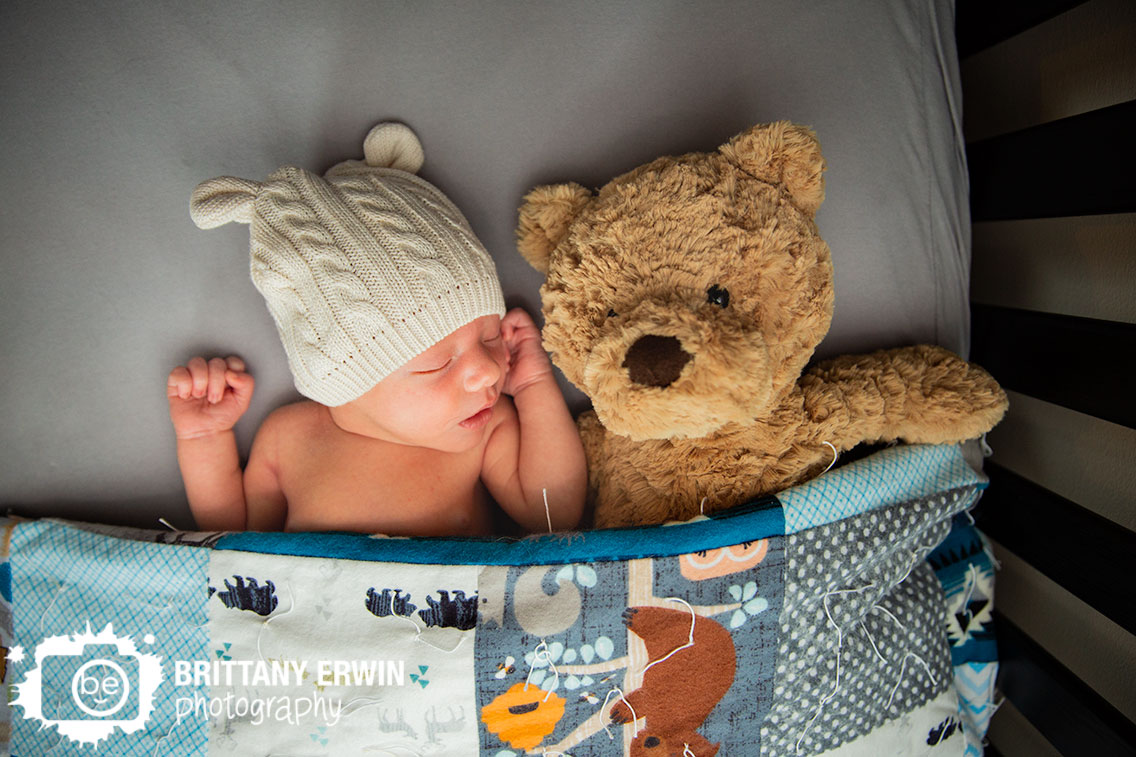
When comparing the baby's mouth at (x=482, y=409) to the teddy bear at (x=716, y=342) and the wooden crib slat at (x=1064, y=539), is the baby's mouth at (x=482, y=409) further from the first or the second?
the wooden crib slat at (x=1064, y=539)

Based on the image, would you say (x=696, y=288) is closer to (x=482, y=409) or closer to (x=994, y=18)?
(x=482, y=409)

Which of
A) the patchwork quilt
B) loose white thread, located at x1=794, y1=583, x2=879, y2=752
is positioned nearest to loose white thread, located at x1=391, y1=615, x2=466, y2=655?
the patchwork quilt

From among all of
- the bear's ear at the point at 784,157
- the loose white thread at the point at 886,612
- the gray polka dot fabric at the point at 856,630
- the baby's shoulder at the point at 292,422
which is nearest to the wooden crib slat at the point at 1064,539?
the gray polka dot fabric at the point at 856,630

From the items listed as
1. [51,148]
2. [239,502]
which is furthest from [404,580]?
[51,148]

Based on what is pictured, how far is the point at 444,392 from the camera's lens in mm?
893

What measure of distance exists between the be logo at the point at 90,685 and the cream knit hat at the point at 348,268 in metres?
0.43

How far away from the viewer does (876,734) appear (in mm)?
917

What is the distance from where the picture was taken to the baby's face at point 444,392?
2.92 feet

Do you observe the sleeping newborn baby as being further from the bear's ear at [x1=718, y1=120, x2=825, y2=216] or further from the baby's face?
the bear's ear at [x1=718, y1=120, x2=825, y2=216]

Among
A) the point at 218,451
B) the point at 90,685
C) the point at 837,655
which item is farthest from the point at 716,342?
the point at 90,685

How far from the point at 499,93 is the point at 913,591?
0.99 metres

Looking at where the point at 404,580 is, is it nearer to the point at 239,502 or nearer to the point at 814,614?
the point at 239,502

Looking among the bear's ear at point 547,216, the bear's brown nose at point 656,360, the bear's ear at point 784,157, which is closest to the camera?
the bear's brown nose at point 656,360

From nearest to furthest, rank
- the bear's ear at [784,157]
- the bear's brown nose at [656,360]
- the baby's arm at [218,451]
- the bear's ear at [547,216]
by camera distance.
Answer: the bear's brown nose at [656,360] → the bear's ear at [784,157] → the bear's ear at [547,216] → the baby's arm at [218,451]
